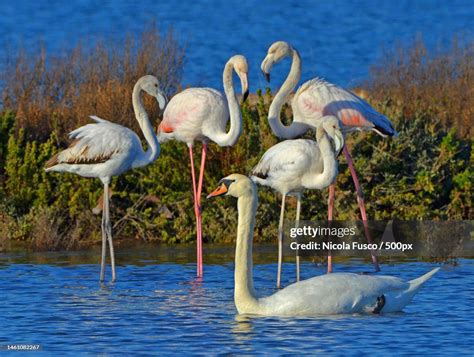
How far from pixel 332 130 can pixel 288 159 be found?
51 cm

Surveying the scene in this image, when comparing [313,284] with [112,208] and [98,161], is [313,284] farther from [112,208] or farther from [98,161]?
[112,208]

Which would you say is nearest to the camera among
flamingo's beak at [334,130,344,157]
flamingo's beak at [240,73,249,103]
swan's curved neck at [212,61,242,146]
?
flamingo's beak at [334,130,344,157]

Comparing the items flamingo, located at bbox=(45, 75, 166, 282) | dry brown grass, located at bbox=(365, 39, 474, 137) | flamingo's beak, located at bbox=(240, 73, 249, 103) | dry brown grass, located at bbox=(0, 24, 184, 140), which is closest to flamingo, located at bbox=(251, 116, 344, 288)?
flamingo's beak, located at bbox=(240, 73, 249, 103)

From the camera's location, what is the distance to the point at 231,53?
3800 centimetres

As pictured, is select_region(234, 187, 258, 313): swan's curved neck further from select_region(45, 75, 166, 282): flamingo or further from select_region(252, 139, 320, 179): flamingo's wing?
select_region(45, 75, 166, 282): flamingo

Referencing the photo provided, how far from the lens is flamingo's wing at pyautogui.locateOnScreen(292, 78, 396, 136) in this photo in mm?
14414

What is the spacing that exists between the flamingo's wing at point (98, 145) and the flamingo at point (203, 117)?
0.86 metres

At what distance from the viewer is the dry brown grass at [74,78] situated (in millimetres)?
18016

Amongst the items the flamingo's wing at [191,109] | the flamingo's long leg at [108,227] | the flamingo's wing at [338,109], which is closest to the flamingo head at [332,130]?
the flamingo's wing at [338,109]

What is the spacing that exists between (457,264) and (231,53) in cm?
2421

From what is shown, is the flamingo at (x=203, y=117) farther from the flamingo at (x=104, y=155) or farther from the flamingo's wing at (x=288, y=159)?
the flamingo's wing at (x=288, y=159)

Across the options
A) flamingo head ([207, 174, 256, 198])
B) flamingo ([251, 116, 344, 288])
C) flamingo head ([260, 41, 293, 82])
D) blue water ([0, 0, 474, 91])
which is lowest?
flamingo head ([207, 174, 256, 198])

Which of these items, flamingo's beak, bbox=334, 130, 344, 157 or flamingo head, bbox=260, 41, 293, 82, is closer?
flamingo's beak, bbox=334, 130, 344, 157

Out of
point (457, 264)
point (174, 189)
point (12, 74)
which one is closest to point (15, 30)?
point (12, 74)
